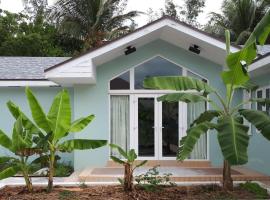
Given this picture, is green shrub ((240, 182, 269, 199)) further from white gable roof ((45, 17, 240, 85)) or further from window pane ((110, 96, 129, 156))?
window pane ((110, 96, 129, 156))

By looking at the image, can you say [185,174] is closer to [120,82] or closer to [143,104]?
[143,104]

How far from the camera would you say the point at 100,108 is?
1366 cm

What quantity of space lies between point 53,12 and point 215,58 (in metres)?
22.3

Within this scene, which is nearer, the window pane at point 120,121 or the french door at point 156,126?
the french door at point 156,126

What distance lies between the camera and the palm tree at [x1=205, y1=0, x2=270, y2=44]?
35.1 m

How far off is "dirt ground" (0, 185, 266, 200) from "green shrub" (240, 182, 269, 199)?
144 millimetres

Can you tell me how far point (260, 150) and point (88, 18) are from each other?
23.8 m

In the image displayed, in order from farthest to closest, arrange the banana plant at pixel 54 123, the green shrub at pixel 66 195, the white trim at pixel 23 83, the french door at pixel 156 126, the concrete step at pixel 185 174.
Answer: the white trim at pixel 23 83, the french door at pixel 156 126, the concrete step at pixel 185 174, the banana plant at pixel 54 123, the green shrub at pixel 66 195

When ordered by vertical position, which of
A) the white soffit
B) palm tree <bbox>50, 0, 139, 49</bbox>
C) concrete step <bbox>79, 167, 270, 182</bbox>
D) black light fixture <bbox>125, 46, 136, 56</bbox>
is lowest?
concrete step <bbox>79, 167, 270, 182</bbox>

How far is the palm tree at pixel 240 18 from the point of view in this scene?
3506cm

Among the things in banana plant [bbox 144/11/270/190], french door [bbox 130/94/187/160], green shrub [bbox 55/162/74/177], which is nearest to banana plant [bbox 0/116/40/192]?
banana plant [bbox 144/11/270/190]

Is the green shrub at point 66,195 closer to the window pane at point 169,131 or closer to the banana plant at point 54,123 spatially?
the banana plant at point 54,123

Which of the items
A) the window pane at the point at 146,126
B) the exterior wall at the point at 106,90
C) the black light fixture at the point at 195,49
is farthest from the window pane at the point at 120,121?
the black light fixture at the point at 195,49

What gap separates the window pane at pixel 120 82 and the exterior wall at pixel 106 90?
0.56ft
